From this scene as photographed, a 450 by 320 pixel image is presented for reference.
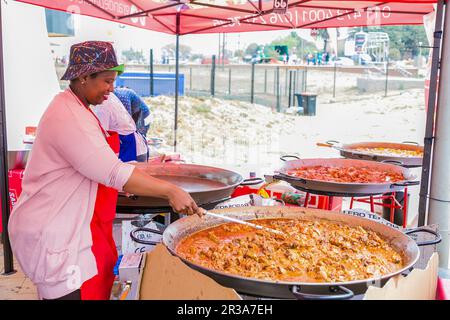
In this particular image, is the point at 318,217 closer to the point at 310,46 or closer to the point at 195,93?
the point at 195,93

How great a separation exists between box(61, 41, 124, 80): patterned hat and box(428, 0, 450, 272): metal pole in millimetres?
2404

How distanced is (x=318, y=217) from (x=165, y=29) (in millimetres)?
4578

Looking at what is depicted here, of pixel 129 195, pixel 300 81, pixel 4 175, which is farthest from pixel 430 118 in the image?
pixel 300 81

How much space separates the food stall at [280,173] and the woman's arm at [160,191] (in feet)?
0.52

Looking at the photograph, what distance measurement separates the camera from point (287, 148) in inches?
482

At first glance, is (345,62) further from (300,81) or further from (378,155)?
(378,155)

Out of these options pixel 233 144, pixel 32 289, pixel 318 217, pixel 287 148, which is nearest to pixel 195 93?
pixel 233 144

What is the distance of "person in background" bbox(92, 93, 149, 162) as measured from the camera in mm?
4043

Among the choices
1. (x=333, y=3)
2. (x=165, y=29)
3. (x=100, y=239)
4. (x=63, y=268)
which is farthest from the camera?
(x=165, y=29)

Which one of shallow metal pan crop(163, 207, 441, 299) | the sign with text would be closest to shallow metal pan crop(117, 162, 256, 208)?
shallow metal pan crop(163, 207, 441, 299)

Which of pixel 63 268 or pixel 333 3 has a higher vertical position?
pixel 333 3

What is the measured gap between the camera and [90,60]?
2020 millimetres
